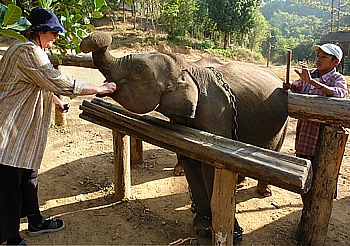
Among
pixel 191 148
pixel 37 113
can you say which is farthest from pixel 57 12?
pixel 191 148

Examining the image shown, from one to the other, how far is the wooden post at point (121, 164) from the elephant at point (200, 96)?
902mm

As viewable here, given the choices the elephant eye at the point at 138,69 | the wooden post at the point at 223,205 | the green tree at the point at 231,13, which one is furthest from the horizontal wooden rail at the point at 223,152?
the green tree at the point at 231,13

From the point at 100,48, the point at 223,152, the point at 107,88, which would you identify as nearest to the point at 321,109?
the point at 223,152

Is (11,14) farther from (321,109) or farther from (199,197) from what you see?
(199,197)

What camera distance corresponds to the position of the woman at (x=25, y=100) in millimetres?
2430

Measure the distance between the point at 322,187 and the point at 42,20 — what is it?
2885mm

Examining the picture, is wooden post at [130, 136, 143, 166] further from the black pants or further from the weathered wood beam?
the weathered wood beam

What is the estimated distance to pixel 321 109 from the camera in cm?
279

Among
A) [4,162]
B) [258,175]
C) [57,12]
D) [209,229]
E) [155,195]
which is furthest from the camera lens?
[155,195]

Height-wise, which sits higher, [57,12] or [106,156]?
[57,12]

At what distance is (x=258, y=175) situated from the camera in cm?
223

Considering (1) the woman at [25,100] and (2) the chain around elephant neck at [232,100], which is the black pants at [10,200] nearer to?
(1) the woman at [25,100]

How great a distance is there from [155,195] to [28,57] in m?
2.60

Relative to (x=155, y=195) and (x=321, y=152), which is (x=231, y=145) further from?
(x=155, y=195)
